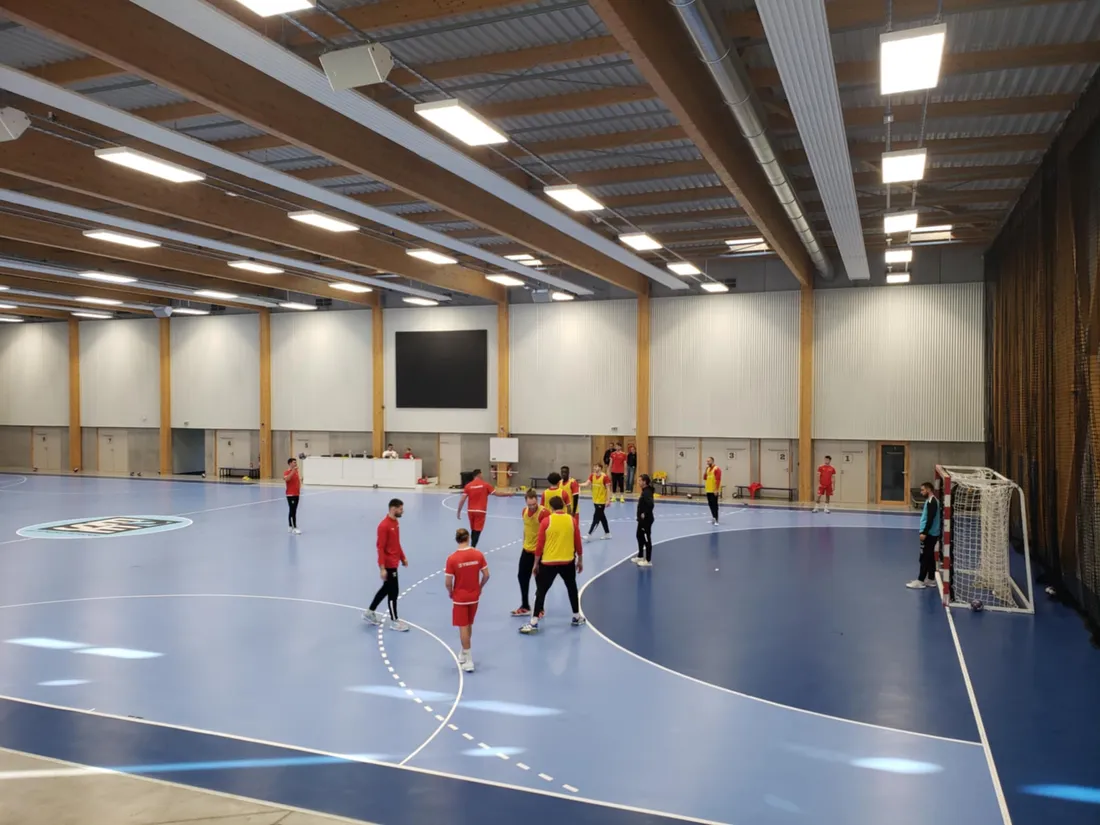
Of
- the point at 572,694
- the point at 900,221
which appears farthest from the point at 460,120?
the point at 900,221

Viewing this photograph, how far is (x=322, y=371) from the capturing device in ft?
108

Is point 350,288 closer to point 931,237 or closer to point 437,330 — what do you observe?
point 437,330

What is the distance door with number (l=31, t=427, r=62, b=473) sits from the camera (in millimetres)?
38469

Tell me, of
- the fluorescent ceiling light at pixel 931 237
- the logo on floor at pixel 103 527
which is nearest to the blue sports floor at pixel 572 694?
the logo on floor at pixel 103 527

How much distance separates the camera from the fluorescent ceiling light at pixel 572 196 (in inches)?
521

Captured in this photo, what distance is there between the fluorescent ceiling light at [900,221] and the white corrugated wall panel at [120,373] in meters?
32.4

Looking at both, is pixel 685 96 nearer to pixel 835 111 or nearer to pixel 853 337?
pixel 835 111

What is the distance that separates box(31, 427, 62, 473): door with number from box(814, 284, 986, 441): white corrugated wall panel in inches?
1437

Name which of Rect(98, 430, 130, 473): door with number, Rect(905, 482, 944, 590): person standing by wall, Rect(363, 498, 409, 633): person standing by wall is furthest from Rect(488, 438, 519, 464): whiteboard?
Rect(98, 430, 130, 473): door with number

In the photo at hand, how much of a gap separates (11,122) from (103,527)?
1262 cm

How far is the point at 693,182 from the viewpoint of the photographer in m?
16.9

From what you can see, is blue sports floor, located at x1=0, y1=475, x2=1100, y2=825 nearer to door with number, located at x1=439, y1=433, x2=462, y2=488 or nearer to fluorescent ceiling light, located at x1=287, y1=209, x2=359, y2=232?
fluorescent ceiling light, located at x1=287, y1=209, x2=359, y2=232

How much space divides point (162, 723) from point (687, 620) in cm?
714

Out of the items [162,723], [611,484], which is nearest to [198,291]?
[611,484]
